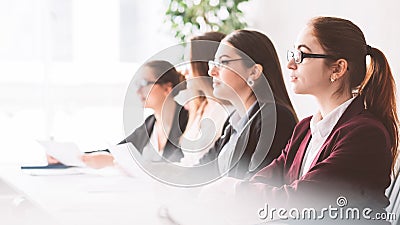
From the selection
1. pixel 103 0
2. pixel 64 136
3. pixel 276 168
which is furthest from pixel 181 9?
pixel 276 168

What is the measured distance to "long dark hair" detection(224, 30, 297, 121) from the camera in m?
1.28

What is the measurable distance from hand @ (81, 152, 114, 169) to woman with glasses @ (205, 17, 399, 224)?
0.58 meters

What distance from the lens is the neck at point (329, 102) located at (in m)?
1.14

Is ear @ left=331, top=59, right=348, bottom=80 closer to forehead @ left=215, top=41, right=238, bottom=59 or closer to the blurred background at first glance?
forehead @ left=215, top=41, right=238, bottom=59

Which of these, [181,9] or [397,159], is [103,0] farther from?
[397,159]

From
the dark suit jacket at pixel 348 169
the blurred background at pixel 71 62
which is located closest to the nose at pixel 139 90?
the dark suit jacket at pixel 348 169

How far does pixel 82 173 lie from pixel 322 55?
0.72 metres

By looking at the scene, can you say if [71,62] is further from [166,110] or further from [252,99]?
[252,99]

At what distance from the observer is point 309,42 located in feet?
3.77

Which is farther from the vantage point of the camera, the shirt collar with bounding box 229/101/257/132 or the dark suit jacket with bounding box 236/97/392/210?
the shirt collar with bounding box 229/101/257/132

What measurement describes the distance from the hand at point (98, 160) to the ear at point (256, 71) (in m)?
0.51

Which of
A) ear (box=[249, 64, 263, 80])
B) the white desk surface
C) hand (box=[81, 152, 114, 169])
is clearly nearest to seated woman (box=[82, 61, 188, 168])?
hand (box=[81, 152, 114, 169])

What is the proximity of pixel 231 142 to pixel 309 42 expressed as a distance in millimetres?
284

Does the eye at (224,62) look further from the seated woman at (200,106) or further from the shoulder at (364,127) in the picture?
the shoulder at (364,127)
